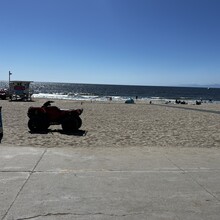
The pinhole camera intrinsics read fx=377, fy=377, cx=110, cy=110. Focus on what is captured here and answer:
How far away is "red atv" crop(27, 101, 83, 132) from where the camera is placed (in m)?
13.1

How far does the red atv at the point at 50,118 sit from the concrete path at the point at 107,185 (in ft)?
15.2

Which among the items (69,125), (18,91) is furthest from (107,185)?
(18,91)

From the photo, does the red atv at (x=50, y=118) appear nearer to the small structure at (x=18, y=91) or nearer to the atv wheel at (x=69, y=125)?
the atv wheel at (x=69, y=125)

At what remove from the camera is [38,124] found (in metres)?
13.1

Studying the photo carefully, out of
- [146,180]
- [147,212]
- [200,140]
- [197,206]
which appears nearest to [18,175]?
[146,180]

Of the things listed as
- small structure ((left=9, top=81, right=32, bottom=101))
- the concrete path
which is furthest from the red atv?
small structure ((left=9, top=81, right=32, bottom=101))

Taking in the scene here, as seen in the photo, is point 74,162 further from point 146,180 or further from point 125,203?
point 125,203

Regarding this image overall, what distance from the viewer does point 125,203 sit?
191 inches

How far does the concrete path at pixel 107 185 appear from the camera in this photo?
4527 mm

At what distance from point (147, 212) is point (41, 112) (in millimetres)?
9225

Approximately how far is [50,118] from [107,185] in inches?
317

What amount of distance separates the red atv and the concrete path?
4.62 m

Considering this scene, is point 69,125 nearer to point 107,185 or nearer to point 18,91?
point 107,185

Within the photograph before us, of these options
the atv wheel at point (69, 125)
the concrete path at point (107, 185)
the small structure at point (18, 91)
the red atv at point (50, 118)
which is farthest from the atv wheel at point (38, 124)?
the small structure at point (18, 91)
